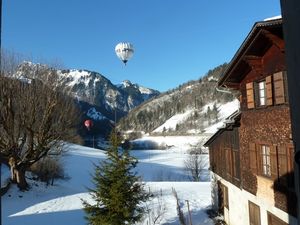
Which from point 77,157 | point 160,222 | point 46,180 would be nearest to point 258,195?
point 160,222

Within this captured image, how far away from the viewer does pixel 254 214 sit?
16938 millimetres

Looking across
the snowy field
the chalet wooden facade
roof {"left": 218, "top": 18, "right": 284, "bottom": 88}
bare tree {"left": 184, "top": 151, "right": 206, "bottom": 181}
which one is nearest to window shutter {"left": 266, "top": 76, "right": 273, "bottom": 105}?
the chalet wooden facade

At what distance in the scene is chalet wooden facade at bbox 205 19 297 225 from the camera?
13.0m

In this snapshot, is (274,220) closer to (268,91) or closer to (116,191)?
(268,91)

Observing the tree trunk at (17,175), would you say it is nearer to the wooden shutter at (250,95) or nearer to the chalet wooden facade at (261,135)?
the chalet wooden facade at (261,135)

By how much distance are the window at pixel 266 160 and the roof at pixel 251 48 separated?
3.40 meters

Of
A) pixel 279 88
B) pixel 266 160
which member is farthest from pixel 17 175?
pixel 279 88

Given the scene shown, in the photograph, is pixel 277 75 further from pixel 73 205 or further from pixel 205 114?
pixel 205 114

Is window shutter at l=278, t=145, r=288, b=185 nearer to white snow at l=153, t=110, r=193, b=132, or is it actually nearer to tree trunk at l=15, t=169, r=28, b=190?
tree trunk at l=15, t=169, r=28, b=190

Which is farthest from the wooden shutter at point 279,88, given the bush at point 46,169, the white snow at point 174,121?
the white snow at point 174,121

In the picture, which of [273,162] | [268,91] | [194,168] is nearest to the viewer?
[273,162]

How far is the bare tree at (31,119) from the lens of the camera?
2728cm

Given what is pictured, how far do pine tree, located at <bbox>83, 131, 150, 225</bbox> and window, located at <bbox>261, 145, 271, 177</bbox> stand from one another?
5078 millimetres

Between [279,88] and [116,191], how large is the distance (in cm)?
745
